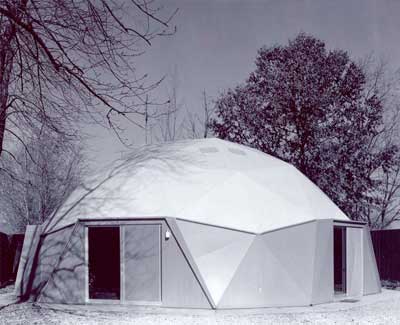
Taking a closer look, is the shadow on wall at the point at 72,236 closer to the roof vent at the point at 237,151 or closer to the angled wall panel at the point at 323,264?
the roof vent at the point at 237,151

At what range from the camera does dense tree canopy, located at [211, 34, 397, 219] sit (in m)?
24.2

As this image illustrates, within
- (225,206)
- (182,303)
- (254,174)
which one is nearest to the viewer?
(182,303)

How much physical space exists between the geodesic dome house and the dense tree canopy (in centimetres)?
921

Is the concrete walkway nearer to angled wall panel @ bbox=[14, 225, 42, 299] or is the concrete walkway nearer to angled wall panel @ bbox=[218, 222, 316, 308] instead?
→ angled wall panel @ bbox=[218, 222, 316, 308]

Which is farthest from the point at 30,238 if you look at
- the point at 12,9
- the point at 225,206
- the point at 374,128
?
the point at 374,128

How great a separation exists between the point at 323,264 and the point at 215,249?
290cm

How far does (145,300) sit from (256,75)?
630 inches

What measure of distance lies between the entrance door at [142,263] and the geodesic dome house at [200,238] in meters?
0.02

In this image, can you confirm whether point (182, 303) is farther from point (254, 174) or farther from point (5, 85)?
point (5, 85)

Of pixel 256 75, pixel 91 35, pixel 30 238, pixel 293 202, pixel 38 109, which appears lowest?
pixel 30 238

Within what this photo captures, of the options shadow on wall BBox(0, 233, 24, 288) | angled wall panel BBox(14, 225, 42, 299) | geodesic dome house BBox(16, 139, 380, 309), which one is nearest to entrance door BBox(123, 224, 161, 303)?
geodesic dome house BBox(16, 139, 380, 309)

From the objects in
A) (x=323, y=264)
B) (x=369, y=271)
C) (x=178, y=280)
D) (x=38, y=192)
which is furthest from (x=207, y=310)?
(x=38, y=192)

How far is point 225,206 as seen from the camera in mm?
13414

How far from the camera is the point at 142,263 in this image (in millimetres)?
12930
